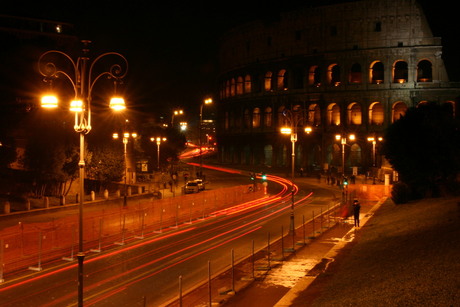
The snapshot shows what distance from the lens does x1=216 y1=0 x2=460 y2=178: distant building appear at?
72562 mm

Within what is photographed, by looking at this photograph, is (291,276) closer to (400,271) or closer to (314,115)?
(400,271)

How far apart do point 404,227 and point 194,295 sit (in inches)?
443

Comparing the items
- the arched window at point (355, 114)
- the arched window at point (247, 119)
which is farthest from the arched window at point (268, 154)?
the arched window at point (355, 114)

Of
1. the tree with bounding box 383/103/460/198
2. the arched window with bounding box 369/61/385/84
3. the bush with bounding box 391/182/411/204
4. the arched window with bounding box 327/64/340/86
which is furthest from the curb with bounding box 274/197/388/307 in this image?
the arched window with bounding box 369/61/385/84

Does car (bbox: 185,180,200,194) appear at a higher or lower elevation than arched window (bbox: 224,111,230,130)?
lower

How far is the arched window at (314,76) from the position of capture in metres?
80.2

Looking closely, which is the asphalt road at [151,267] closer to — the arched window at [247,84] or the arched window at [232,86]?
the arched window at [247,84]

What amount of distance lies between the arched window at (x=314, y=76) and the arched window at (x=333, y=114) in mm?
4466

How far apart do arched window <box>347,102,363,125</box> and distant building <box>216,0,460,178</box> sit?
0.54 ft

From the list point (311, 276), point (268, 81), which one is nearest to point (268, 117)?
point (268, 81)

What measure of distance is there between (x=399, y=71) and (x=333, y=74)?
10.7 meters

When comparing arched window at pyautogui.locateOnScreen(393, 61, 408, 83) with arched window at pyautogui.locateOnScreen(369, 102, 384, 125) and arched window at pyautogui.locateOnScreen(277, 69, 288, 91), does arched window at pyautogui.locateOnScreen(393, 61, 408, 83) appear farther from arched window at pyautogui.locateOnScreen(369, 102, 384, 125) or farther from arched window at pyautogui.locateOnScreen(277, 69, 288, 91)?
arched window at pyautogui.locateOnScreen(277, 69, 288, 91)

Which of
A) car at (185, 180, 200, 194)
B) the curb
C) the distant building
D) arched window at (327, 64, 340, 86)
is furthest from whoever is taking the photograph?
arched window at (327, 64, 340, 86)

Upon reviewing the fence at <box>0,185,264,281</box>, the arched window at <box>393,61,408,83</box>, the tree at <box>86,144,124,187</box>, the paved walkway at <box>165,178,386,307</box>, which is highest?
the arched window at <box>393,61,408,83</box>
